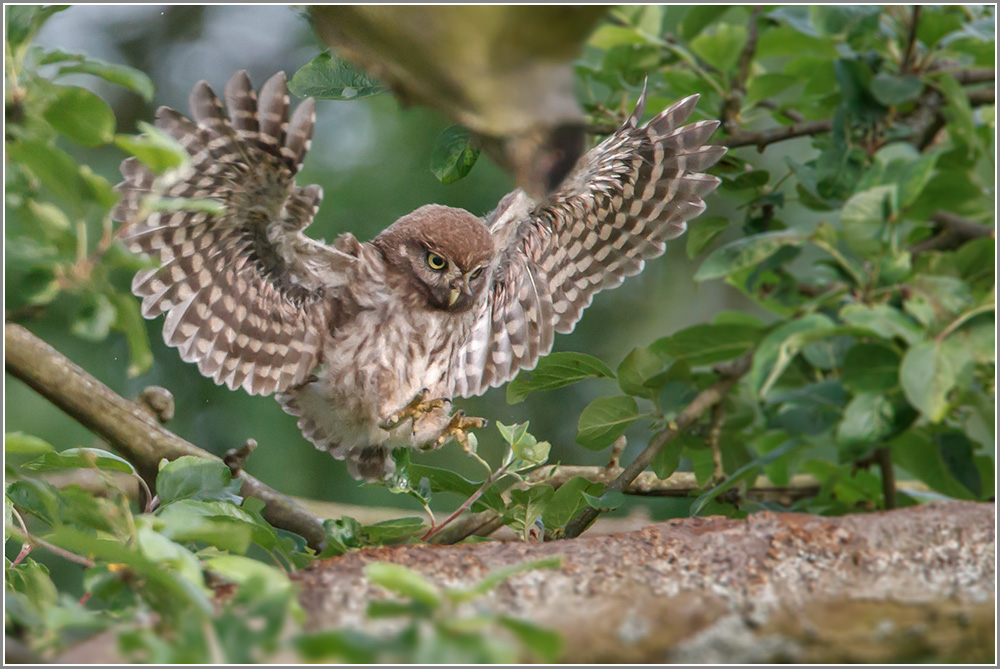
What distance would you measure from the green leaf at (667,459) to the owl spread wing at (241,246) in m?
0.71

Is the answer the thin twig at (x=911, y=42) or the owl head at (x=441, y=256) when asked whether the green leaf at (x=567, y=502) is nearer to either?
the owl head at (x=441, y=256)

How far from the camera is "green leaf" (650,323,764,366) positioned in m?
1.22

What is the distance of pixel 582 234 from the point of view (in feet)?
5.64

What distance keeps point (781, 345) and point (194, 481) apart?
2.51 feet

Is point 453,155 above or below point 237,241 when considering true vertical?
above

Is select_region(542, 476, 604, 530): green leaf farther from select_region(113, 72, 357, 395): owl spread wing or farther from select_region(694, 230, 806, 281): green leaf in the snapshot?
select_region(113, 72, 357, 395): owl spread wing

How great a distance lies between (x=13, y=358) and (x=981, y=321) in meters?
1.25

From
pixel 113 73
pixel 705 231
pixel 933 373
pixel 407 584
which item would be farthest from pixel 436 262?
pixel 407 584

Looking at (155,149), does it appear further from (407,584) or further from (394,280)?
(394,280)

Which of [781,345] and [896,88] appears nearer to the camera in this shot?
[781,345]

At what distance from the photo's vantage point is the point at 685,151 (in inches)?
58.9

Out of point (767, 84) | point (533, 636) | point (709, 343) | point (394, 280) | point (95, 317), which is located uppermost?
point (767, 84)

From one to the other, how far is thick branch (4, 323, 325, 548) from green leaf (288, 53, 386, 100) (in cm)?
57

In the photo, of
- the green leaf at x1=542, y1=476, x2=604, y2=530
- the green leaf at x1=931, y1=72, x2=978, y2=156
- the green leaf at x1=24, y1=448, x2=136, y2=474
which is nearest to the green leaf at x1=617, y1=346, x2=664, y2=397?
the green leaf at x1=542, y1=476, x2=604, y2=530
